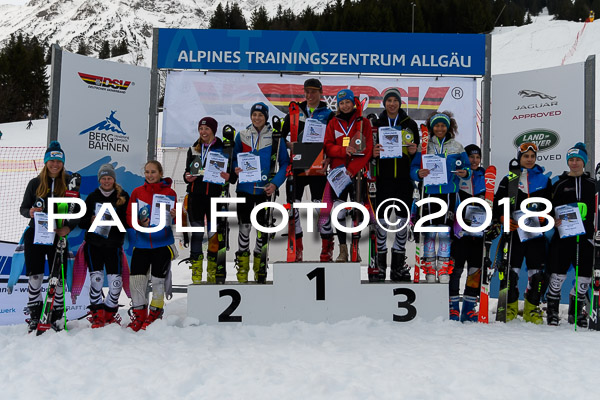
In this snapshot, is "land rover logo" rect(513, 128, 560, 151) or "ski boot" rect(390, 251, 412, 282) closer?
"ski boot" rect(390, 251, 412, 282)

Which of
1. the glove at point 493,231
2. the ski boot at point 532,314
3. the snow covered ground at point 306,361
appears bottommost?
the snow covered ground at point 306,361

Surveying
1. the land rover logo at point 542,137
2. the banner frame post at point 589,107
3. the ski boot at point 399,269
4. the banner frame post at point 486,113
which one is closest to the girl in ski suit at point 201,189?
the ski boot at point 399,269

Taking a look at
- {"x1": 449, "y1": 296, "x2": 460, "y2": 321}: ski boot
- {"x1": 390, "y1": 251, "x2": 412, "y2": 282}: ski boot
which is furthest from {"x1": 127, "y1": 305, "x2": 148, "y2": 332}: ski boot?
{"x1": 449, "y1": 296, "x2": 460, "y2": 321}: ski boot

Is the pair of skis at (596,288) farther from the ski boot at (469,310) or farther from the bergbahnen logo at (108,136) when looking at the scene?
the bergbahnen logo at (108,136)

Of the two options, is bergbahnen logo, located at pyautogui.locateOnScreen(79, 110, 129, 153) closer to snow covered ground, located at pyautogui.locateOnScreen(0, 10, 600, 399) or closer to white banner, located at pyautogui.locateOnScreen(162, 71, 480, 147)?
white banner, located at pyautogui.locateOnScreen(162, 71, 480, 147)

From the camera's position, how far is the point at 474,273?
4.89 metres

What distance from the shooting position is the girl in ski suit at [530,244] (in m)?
4.88

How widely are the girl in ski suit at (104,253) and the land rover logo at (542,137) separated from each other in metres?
5.16

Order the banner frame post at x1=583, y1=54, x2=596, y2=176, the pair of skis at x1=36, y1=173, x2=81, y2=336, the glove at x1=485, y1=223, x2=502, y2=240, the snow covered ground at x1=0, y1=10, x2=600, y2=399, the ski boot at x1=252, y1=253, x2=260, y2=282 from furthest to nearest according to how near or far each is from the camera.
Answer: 1. the banner frame post at x1=583, y1=54, x2=596, y2=176
2. the ski boot at x1=252, y1=253, x2=260, y2=282
3. the glove at x1=485, y1=223, x2=502, y2=240
4. the pair of skis at x1=36, y1=173, x2=81, y2=336
5. the snow covered ground at x1=0, y1=10, x2=600, y2=399

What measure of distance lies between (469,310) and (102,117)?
506 centimetres

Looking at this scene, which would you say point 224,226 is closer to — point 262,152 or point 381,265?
point 262,152

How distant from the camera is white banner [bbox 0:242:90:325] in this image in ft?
16.7

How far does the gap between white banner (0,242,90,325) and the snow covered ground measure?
1.09 feet

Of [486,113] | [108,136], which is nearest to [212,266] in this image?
[108,136]
